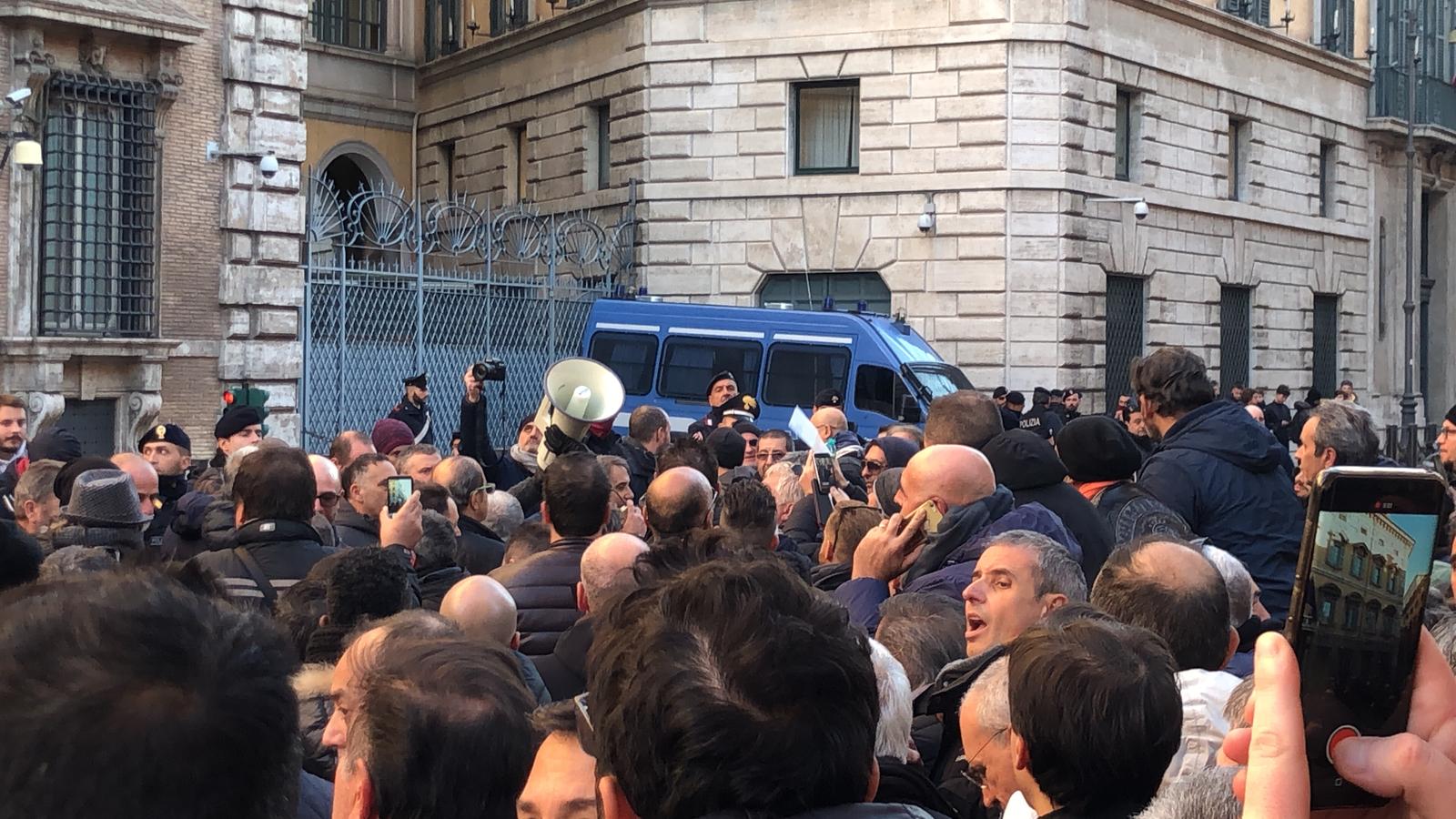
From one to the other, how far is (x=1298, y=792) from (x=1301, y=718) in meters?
0.07

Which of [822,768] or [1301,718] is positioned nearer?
[1301,718]

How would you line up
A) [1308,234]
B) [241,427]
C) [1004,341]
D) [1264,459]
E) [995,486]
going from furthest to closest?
1. [1308,234]
2. [1004,341]
3. [241,427]
4. [1264,459]
5. [995,486]

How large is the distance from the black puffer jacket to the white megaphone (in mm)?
5256

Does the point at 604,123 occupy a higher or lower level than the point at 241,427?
higher

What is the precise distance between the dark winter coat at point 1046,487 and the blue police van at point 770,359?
39.9 ft

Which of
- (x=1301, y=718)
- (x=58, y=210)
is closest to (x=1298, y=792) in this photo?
(x=1301, y=718)

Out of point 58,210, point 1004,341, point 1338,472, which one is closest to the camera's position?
point 1338,472

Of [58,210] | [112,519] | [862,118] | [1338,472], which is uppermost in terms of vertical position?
[862,118]

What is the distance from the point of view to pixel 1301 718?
162 centimetres

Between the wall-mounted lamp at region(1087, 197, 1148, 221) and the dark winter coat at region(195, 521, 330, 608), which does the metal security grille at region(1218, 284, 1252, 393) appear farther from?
the dark winter coat at region(195, 521, 330, 608)

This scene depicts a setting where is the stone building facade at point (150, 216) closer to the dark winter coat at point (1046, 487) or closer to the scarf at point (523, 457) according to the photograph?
the scarf at point (523, 457)

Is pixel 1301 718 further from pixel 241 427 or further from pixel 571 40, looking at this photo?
pixel 571 40

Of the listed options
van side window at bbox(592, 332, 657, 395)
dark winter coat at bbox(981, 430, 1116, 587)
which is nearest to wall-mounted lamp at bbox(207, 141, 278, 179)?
van side window at bbox(592, 332, 657, 395)

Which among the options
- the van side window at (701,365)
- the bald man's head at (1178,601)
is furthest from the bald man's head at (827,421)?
the van side window at (701,365)
